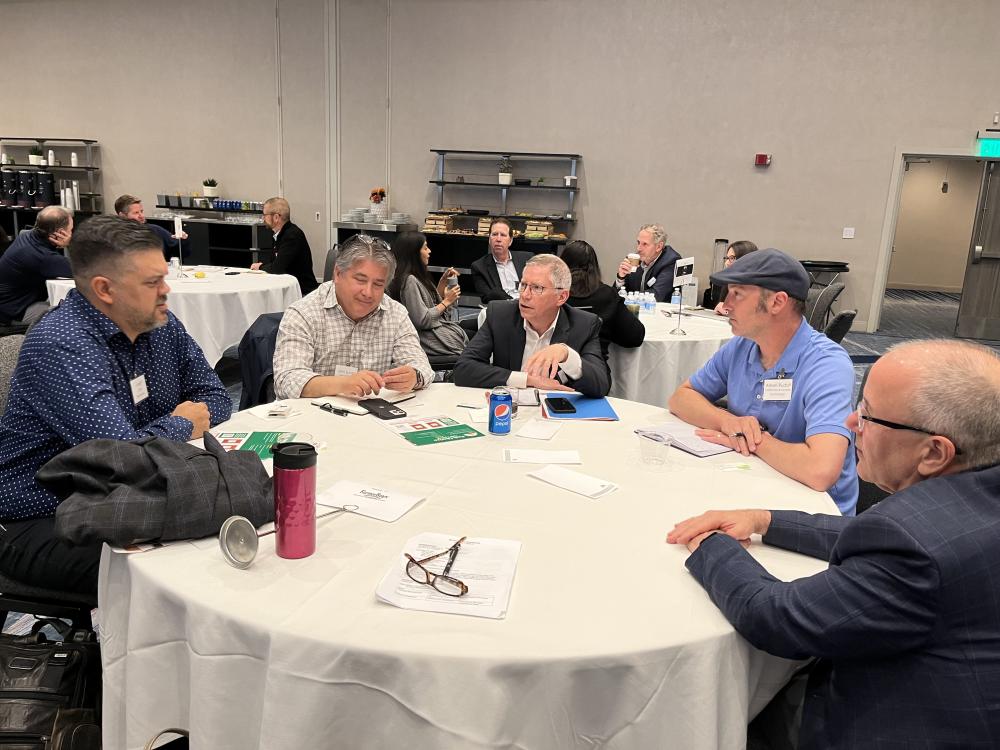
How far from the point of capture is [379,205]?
35.3 ft

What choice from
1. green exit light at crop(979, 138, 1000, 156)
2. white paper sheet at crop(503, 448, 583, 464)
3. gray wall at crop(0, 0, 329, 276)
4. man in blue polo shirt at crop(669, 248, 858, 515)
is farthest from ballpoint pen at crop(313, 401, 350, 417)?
green exit light at crop(979, 138, 1000, 156)

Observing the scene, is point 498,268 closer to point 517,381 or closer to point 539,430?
point 517,381

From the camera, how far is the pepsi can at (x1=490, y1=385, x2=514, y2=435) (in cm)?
233

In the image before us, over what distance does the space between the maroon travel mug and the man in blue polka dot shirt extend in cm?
70

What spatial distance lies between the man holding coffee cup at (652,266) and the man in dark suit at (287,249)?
366 centimetres

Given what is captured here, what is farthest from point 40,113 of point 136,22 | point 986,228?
point 986,228

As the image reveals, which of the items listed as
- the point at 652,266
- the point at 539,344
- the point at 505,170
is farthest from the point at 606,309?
the point at 505,170

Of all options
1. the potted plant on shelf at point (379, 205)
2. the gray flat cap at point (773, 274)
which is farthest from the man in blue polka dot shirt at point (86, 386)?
the potted plant on shelf at point (379, 205)

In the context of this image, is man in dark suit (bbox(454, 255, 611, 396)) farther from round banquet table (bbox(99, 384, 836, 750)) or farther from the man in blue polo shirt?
round banquet table (bbox(99, 384, 836, 750))

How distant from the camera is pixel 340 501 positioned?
67.9 inches

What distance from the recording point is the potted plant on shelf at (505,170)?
1016 cm

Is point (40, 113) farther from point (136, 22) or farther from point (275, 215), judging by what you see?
point (275, 215)

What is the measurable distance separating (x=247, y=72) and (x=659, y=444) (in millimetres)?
11312

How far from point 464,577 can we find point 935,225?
17.7 m
